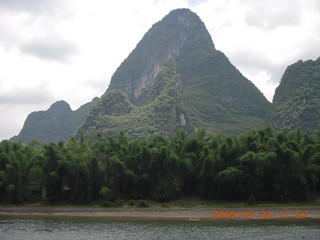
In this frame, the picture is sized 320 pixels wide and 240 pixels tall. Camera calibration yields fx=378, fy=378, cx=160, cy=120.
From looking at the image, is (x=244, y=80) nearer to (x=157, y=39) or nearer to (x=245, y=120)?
(x=245, y=120)

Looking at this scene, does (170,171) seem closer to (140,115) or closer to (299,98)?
(299,98)

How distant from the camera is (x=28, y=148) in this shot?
42875mm

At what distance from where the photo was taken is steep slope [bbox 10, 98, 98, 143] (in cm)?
16162

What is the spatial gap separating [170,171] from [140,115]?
59.3 metres

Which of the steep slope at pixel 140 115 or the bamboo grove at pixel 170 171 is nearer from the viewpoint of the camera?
the bamboo grove at pixel 170 171

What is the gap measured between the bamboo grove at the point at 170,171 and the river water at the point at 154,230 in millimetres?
6193

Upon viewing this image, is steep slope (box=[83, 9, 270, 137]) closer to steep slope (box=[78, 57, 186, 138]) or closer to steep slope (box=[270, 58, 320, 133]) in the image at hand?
steep slope (box=[78, 57, 186, 138])

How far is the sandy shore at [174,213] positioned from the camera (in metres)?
30.7

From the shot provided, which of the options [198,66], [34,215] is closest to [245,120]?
[198,66]

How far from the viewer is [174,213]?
3347 cm

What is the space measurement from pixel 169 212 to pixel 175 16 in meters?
154

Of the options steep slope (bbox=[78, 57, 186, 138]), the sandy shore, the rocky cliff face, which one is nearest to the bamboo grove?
the sandy shore
